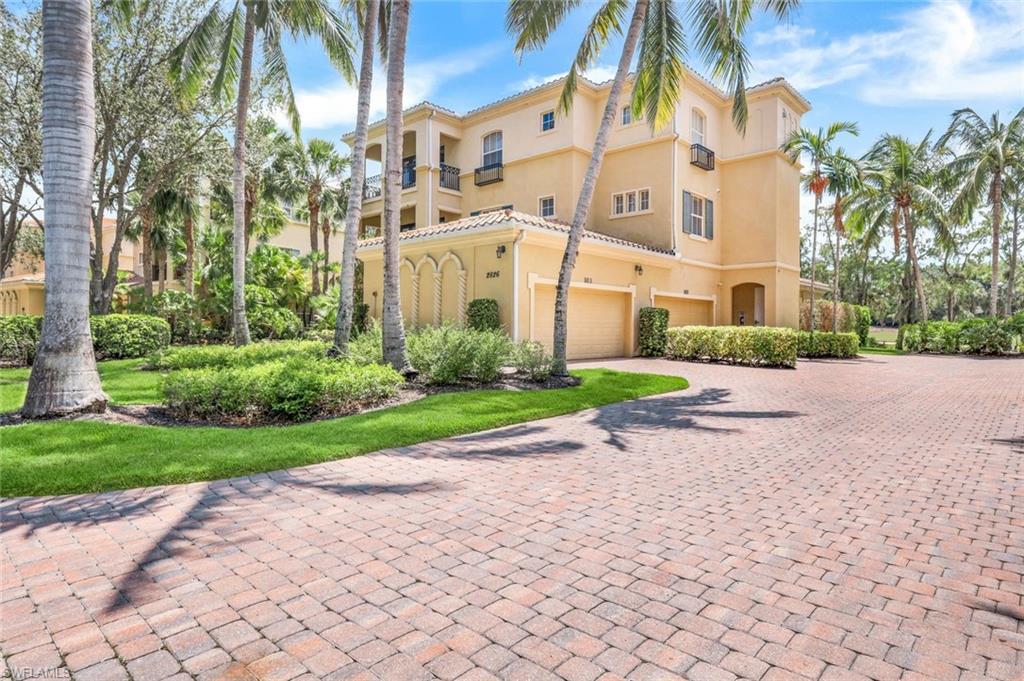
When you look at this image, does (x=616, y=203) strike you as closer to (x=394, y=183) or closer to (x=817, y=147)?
(x=817, y=147)

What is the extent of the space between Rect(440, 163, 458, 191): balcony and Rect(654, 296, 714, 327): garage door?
1107 cm

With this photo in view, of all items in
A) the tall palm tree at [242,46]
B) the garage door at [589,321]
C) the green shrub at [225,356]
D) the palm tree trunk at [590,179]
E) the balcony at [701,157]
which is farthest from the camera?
the balcony at [701,157]

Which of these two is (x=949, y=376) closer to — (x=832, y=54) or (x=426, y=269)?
(x=832, y=54)

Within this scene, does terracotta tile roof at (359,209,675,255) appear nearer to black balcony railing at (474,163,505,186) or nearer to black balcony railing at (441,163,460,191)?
black balcony railing at (441,163,460,191)

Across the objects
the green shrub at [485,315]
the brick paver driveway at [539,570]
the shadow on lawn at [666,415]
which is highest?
the green shrub at [485,315]

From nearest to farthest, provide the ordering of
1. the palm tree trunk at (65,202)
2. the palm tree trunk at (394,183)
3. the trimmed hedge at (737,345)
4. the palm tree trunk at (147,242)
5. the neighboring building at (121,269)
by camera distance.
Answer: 1. the palm tree trunk at (65,202)
2. the palm tree trunk at (394,183)
3. the trimmed hedge at (737,345)
4. the palm tree trunk at (147,242)
5. the neighboring building at (121,269)

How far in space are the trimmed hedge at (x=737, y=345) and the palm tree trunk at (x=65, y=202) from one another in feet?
55.8

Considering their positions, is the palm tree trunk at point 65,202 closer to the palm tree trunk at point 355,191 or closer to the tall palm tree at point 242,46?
the palm tree trunk at point 355,191

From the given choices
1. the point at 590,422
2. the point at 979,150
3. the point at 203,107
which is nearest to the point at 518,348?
the point at 590,422

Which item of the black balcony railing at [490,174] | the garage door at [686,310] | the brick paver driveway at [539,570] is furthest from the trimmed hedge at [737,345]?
the brick paver driveway at [539,570]

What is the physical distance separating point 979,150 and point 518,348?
88.5 feet

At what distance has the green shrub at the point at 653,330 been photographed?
20250 millimetres

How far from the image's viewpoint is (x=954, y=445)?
7129mm

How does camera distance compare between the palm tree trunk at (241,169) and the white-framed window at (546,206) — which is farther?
the white-framed window at (546,206)
